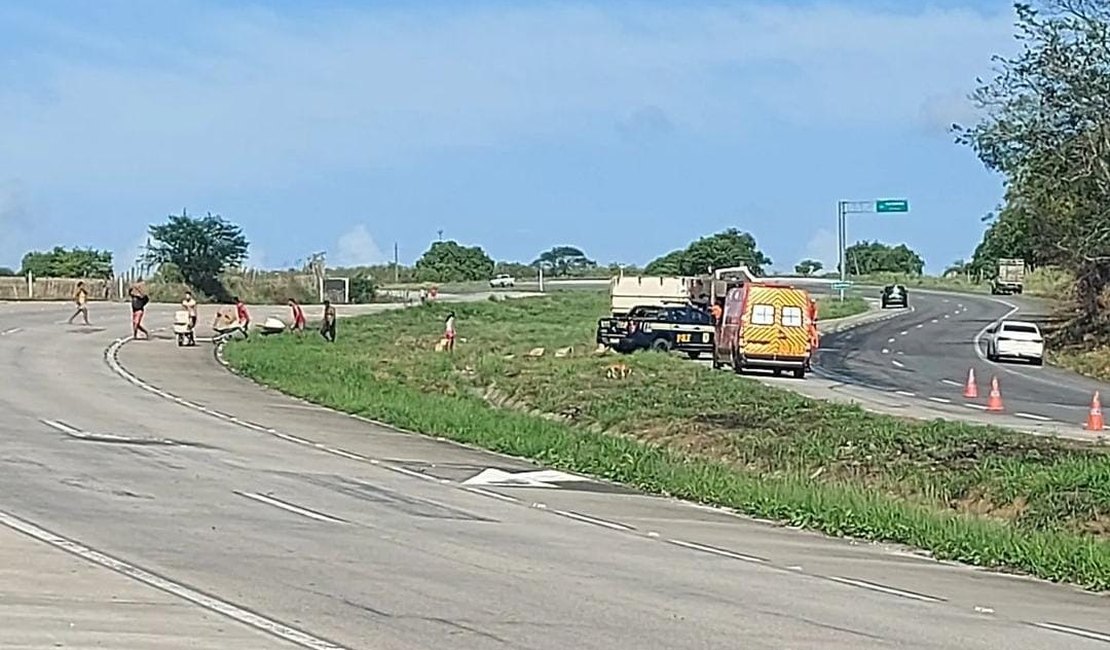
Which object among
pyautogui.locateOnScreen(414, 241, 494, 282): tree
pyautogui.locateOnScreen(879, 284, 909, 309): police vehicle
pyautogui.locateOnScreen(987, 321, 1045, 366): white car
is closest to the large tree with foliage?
pyautogui.locateOnScreen(987, 321, 1045, 366): white car

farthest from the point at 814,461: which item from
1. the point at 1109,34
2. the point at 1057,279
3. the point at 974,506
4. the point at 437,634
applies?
the point at 1057,279

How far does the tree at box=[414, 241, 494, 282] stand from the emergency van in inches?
4475

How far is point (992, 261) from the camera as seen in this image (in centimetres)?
17100

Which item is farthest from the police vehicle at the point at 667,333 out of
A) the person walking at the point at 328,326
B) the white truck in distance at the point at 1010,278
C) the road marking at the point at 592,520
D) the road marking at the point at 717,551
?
the white truck in distance at the point at 1010,278

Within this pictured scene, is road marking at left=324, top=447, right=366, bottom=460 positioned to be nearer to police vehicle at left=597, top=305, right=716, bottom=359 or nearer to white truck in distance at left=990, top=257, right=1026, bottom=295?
police vehicle at left=597, top=305, right=716, bottom=359

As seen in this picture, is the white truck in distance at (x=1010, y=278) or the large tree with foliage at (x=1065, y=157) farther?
the white truck in distance at (x=1010, y=278)

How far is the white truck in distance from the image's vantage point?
138m

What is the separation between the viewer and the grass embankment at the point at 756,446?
19.2 meters

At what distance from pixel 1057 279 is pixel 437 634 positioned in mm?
98824

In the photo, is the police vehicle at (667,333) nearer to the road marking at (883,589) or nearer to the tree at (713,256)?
the road marking at (883,589)

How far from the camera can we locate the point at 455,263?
6914 inches

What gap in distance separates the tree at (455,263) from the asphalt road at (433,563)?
139 m

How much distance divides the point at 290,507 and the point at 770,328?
30.9 m

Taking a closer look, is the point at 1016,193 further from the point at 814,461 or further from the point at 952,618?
the point at 952,618
